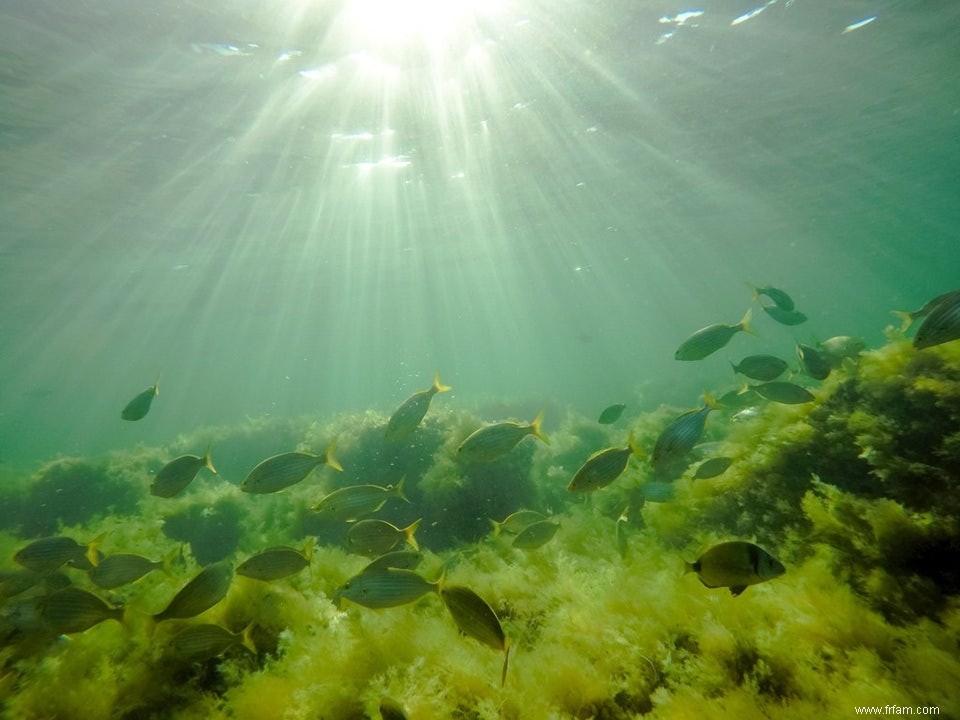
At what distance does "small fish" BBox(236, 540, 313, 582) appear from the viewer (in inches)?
129

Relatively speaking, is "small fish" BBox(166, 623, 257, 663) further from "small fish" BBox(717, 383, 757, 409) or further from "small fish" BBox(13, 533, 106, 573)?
"small fish" BBox(717, 383, 757, 409)

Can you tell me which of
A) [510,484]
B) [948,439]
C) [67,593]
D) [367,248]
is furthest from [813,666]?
[367,248]

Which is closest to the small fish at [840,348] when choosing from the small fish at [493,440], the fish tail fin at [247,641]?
the small fish at [493,440]

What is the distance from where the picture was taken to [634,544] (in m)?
4.50

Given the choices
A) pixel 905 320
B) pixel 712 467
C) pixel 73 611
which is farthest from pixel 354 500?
pixel 905 320

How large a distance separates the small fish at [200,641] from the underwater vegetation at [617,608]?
0.01 meters

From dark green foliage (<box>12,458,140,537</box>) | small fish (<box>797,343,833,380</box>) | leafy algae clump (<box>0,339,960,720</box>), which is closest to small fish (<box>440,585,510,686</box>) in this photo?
leafy algae clump (<box>0,339,960,720</box>)

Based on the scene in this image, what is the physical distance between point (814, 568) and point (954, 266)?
394 ft

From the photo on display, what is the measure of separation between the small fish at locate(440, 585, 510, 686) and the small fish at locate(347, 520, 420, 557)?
1.65 meters

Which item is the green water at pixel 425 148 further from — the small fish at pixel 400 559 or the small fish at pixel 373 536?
the small fish at pixel 400 559

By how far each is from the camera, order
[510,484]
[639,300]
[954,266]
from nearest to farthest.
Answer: [510,484], [639,300], [954,266]

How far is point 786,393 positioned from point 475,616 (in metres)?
3.88

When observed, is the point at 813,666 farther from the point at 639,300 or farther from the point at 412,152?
the point at 639,300

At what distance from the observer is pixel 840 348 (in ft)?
18.2
